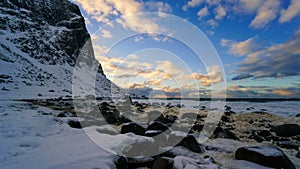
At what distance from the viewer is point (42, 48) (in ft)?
270

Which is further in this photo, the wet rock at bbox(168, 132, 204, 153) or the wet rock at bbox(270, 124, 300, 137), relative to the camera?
the wet rock at bbox(270, 124, 300, 137)

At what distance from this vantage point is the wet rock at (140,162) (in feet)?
19.0

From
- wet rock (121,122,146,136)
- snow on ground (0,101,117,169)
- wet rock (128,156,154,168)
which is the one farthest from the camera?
wet rock (121,122,146,136)

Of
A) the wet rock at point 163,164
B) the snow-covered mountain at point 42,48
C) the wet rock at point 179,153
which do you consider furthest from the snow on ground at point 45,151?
the snow-covered mountain at point 42,48

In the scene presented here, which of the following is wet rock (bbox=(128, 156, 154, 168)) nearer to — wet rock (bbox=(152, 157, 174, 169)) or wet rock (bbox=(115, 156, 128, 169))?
wet rock (bbox=(152, 157, 174, 169))

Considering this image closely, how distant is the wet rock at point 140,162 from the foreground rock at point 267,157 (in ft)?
10.7

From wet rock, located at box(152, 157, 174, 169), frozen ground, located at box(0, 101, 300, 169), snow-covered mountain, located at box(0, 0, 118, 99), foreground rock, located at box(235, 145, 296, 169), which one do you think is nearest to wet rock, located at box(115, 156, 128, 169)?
frozen ground, located at box(0, 101, 300, 169)

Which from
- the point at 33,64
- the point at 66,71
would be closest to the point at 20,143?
the point at 33,64

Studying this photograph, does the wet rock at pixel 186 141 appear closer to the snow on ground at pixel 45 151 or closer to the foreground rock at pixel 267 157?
the foreground rock at pixel 267 157

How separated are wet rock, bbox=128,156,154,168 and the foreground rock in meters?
3.28

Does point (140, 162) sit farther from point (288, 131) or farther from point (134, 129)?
point (288, 131)

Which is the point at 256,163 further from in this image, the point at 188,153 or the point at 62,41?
the point at 62,41

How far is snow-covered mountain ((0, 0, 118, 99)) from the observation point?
53306 millimetres

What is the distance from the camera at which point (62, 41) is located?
4001 inches
